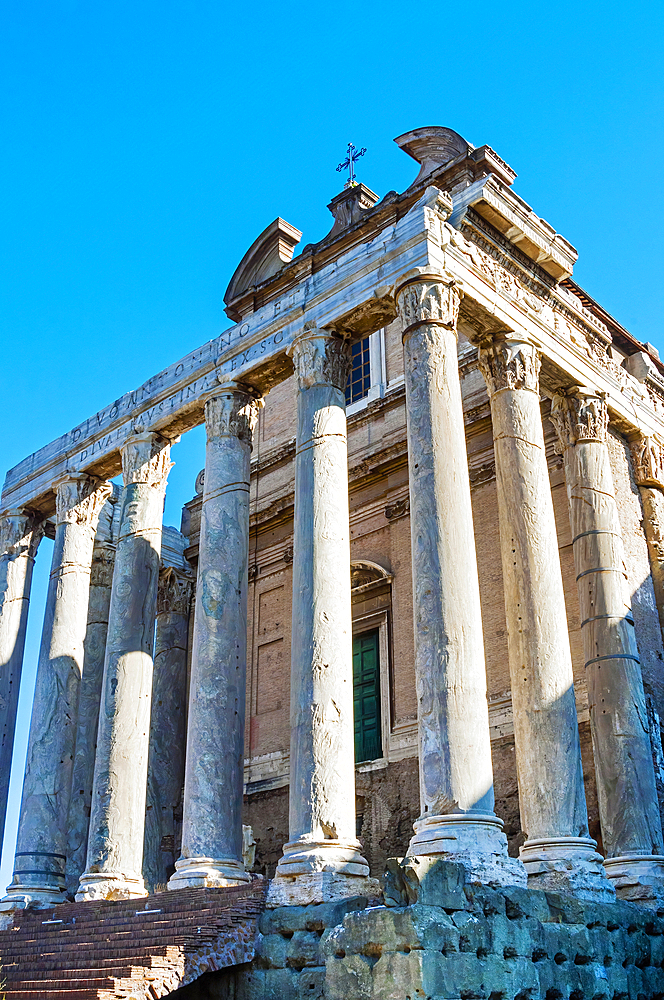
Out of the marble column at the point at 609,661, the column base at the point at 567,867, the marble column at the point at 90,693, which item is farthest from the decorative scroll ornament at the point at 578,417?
the marble column at the point at 90,693

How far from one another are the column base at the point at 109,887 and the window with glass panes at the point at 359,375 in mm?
11043

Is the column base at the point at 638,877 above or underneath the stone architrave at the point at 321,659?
underneath

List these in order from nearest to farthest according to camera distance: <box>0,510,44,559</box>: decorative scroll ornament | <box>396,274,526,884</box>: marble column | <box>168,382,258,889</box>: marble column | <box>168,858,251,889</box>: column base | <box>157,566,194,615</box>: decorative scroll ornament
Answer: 1. <box>396,274,526,884</box>: marble column
2. <box>168,858,251,889</box>: column base
3. <box>168,382,258,889</box>: marble column
4. <box>0,510,44,559</box>: decorative scroll ornament
5. <box>157,566,194,615</box>: decorative scroll ornament

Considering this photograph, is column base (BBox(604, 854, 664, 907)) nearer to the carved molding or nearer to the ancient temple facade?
the ancient temple facade

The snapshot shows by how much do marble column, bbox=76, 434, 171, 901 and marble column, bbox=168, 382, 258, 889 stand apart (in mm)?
1590

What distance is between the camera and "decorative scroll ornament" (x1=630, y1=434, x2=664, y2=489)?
1670 centimetres

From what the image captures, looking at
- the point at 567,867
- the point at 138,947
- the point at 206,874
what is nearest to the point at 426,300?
the point at 567,867

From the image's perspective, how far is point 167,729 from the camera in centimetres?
2028

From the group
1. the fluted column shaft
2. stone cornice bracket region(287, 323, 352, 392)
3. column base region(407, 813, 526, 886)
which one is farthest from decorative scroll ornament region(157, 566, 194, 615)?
column base region(407, 813, 526, 886)

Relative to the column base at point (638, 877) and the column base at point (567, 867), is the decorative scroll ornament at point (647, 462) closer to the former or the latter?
the column base at point (638, 877)

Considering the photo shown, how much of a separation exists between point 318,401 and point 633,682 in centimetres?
571

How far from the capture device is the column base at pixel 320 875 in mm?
10562

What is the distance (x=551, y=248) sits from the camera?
15344mm

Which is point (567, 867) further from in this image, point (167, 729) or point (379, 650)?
point (167, 729)
